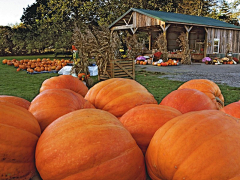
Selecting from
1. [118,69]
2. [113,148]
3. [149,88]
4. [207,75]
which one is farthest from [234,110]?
[207,75]

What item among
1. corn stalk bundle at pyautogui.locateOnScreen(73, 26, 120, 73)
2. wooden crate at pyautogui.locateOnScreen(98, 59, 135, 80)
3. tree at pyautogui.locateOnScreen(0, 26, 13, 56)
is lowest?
wooden crate at pyautogui.locateOnScreen(98, 59, 135, 80)

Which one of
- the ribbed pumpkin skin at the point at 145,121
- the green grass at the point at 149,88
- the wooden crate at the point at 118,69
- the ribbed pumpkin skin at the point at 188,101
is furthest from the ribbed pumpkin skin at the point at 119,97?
the wooden crate at the point at 118,69

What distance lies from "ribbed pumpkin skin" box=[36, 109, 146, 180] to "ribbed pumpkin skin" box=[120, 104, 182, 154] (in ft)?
0.71

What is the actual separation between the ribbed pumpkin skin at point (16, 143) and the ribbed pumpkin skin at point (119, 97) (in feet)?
2.61

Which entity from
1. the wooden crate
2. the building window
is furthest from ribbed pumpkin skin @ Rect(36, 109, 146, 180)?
the building window

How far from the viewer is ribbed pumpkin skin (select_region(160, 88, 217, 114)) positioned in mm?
1984

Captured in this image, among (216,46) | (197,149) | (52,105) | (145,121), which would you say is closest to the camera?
(197,149)

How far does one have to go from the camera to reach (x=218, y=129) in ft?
3.78

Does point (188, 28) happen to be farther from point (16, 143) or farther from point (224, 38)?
point (16, 143)

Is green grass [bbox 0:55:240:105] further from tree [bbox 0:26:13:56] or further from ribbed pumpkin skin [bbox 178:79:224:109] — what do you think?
tree [bbox 0:26:13:56]

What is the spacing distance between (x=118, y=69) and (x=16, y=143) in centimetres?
653

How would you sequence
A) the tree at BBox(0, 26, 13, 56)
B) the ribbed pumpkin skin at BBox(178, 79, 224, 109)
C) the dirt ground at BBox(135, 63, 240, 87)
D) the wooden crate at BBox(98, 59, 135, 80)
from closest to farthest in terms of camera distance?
the ribbed pumpkin skin at BBox(178, 79, 224, 109) → the wooden crate at BBox(98, 59, 135, 80) → the dirt ground at BBox(135, 63, 240, 87) → the tree at BBox(0, 26, 13, 56)

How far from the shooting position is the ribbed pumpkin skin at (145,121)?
57.6 inches

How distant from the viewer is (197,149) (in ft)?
3.57
